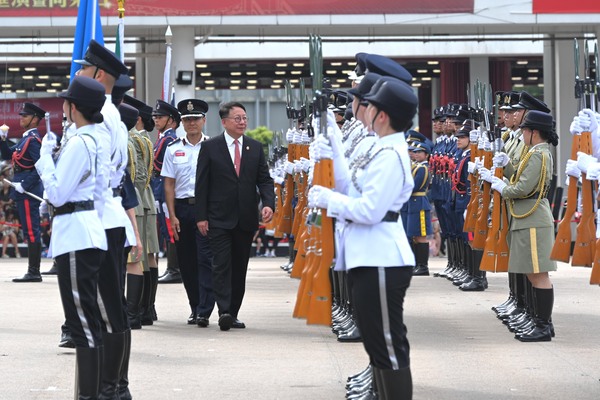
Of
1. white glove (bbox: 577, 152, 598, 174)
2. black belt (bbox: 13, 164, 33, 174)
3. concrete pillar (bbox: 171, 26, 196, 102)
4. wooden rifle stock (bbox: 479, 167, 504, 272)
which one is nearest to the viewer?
white glove (bbox: 577, 152, 598, 174)

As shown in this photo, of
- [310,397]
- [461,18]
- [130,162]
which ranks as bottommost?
[310,397]

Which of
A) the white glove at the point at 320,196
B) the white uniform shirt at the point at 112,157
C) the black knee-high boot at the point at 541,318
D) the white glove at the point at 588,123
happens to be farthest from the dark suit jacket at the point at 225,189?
the white glove at the point at 320,196

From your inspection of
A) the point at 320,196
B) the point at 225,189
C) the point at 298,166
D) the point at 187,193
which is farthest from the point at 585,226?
the point at 187,193

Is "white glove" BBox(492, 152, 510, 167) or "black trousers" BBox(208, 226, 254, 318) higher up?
"white glove" BBox(492, 152, 510, 167)

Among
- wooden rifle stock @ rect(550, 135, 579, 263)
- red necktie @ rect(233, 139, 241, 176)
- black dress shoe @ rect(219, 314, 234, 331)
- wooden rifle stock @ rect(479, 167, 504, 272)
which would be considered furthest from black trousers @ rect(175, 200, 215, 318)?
wooden rifle stock @ rect(550, 135, 579, 263)

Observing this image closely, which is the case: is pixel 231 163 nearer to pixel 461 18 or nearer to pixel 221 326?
pixel 221 326

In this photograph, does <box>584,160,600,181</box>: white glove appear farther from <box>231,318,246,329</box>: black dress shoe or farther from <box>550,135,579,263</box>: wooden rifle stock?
<box>231,318,246,329</box>: black dress shoe

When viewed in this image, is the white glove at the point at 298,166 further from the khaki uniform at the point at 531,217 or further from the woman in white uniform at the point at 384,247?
the woman in white uniform at the point at 384,247

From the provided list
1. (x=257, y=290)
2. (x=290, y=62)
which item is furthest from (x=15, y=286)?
(x=290, y=62)

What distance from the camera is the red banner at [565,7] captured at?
22.3 m

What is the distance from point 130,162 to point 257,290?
5.84 meters

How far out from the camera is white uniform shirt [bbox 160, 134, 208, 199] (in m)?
12.4

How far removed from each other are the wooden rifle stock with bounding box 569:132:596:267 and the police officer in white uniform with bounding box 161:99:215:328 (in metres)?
4.05

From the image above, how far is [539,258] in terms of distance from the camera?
10.7 meters
